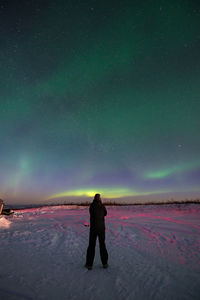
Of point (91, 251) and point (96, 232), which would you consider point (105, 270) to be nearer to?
point (91, 251)

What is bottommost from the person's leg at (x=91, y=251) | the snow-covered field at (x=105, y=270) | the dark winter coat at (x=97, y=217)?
the snow-covered field at (x=105, y=270)

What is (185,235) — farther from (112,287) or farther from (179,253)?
(112,287)

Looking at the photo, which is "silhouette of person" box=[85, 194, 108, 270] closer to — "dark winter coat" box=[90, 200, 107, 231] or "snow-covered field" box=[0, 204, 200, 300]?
"dark winter coat" box=[90, 200, 107, 231]

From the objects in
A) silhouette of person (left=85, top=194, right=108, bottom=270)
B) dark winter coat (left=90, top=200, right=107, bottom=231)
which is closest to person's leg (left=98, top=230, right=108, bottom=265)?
silhouette of person (left=85, top=194, right=108, bottom=270)

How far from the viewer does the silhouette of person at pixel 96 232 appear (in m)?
4.88

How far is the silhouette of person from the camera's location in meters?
4.88

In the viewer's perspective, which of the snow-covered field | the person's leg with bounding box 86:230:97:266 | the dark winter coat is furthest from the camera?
the dark winter coat

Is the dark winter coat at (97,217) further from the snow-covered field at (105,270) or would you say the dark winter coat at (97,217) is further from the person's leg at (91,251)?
the snow-covered field at (105,270)

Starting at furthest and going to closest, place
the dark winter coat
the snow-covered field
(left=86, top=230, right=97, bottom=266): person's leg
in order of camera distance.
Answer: the dark winter coat, (left=86, top=230, right=97, bottom=266): person's leg, the snow-covered field

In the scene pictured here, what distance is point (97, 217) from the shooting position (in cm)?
520

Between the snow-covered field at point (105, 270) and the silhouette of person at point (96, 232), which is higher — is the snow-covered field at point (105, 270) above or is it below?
below

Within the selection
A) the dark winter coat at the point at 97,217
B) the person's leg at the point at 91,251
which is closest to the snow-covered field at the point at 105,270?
the person's leg at the point at 91,251

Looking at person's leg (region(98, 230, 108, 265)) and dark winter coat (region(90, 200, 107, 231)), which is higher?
dark winter coat (region(90, 200, 107, 231))

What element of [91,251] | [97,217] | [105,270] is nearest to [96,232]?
[97,217]
